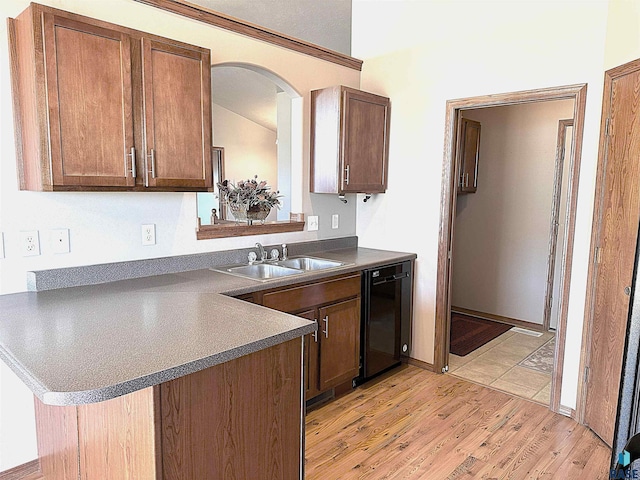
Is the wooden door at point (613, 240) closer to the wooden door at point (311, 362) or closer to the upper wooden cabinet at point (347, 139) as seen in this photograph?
the upper wooden cabinet at point (347, 139)

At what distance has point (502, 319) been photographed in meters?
4.81

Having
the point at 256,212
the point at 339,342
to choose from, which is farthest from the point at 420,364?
the point at 256,212

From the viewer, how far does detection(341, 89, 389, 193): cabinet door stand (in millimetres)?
3293

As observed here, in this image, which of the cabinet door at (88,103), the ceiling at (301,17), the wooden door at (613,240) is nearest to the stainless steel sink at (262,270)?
the cabinet door at (88,103)

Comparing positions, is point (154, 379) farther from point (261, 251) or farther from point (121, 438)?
point (261, 251)

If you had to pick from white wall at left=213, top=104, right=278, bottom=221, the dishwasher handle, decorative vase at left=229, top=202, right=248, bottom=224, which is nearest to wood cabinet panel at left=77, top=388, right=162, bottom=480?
decorative vase at left=229, top=202, right=248, bottom=224

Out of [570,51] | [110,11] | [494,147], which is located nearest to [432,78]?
[570,51]

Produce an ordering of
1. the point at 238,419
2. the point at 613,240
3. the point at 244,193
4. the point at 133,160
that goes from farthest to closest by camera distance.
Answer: the point at 244,193
the point at 613,240
the point at 133,160
the point at 238,419

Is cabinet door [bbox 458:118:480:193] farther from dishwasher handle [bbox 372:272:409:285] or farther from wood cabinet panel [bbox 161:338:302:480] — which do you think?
wood cabinet panel [bbox 161:338:302:480]

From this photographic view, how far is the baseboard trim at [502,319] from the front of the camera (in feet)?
15.0

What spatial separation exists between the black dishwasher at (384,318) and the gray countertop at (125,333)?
38.1 inches

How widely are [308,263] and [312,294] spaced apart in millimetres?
586

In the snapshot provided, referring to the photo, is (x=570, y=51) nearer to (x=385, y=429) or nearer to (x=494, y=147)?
(x=494, y=147)

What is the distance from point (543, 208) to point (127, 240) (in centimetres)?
380
